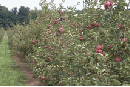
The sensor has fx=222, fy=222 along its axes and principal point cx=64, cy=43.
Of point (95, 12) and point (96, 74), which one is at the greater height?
point (95, 12)

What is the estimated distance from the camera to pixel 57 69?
5684 millimetres

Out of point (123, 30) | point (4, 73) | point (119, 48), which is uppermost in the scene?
point (123, 30)

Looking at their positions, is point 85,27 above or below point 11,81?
above

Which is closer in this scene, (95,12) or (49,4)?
(95,12)

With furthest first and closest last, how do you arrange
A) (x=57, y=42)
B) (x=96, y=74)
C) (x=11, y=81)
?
(x=11, y=81)
(x=57, y=42)
(x=96, y=74)

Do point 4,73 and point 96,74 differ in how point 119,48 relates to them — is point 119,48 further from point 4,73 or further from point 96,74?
point 4,73

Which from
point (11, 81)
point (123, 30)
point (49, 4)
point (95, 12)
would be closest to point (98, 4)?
point (95, 12)

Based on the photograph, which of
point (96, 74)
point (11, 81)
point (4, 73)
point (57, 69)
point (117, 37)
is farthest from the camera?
point (4, 73)

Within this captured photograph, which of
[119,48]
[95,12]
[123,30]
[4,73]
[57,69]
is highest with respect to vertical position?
[95,12]

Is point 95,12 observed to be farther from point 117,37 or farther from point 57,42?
point 57,42

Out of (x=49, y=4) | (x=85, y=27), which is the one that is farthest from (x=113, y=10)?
(x=49, y=4)

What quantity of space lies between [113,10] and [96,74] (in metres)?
1.64

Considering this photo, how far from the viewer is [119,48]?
429cm

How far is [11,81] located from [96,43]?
13.1 feet
